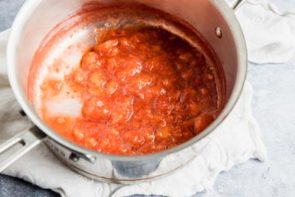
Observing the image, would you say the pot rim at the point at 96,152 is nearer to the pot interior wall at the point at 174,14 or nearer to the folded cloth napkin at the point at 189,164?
the pot interior wall at the point at 174,14

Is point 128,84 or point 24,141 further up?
point 24,141

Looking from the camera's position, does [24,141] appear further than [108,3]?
No

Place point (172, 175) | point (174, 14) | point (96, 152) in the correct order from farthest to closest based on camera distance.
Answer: point (174, 14)
point (172, 175)
point (96, 152)

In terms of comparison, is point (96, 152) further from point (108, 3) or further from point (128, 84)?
point (108, 3)

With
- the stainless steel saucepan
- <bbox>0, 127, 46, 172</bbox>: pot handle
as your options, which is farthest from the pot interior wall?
<bbox>0, 127, 46, 172</bbox>: pot handle

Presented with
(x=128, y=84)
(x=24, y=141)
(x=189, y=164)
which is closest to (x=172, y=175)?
(x=189, y=164)

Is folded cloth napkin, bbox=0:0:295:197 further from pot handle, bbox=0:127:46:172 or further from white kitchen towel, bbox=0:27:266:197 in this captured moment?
pot handle, bbox=0:127:46:172

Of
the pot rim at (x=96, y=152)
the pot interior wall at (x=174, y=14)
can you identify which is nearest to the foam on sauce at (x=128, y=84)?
the pot interior wall at (x=174, y=14)
